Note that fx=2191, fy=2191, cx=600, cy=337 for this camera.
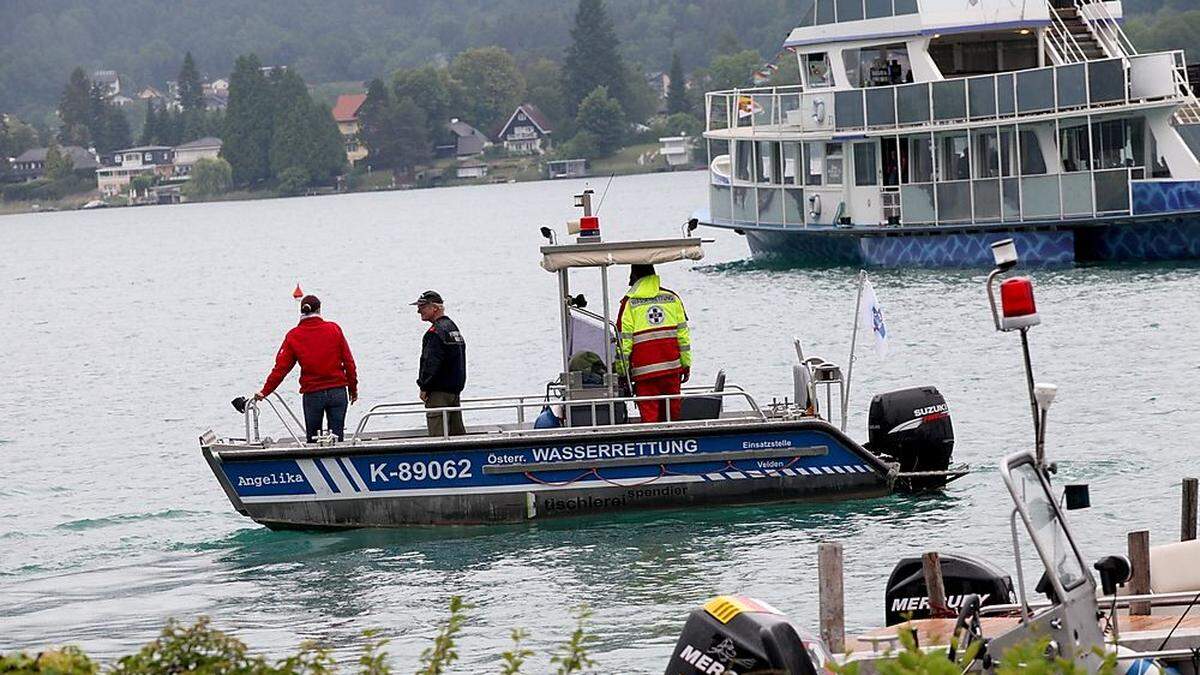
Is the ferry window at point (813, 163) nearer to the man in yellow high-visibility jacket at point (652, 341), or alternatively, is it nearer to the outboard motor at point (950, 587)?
the man in yellow high-visibility jacket at point (652, 341)

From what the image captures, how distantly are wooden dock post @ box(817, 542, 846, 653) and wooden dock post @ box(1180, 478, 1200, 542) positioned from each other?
3.19m

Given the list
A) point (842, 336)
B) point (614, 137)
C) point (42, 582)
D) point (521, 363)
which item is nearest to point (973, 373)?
point (842, 336)

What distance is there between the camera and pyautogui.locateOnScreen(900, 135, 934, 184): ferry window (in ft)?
154

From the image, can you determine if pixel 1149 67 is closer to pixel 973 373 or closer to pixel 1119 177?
pixel 1119 177

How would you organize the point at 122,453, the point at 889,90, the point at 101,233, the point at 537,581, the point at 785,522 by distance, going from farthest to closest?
the point at 101,233
the point at 889,90
the point at 122,453
the point at 785,522
the point at 537,581

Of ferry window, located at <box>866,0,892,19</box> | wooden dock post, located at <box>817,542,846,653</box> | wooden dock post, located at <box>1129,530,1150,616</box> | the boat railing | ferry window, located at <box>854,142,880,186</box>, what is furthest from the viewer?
ferry window, located at <box>866,0,892,19</box>

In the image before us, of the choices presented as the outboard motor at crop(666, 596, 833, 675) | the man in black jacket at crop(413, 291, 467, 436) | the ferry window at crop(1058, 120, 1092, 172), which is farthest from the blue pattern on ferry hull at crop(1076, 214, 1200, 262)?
the outboard motor at crop(666, 596, 833, 675)

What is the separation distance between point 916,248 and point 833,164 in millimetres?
2755

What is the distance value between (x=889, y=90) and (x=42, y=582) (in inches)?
1206

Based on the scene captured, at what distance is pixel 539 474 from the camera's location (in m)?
18.5

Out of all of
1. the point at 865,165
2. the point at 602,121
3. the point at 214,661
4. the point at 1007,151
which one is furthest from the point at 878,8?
the point at 602,121

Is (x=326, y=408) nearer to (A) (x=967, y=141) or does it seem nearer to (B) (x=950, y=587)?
(B) (x=950, y=587)

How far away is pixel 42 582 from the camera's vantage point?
1911cm

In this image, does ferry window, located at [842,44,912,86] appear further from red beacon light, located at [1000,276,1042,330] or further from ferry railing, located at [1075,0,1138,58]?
red beacon light, located at [1000,276,1042,330]
